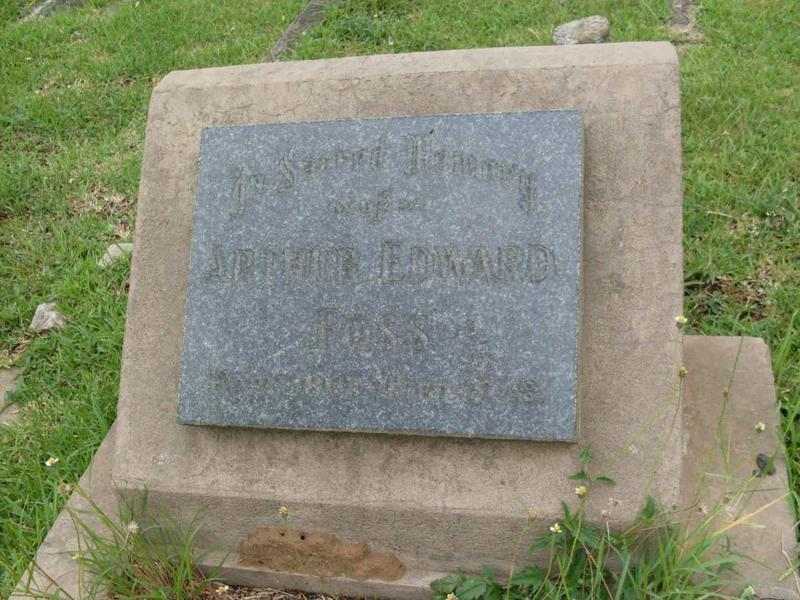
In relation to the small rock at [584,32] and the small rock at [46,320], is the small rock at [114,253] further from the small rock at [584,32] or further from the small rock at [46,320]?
the small rock at [584,32]

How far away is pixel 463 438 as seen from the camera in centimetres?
182

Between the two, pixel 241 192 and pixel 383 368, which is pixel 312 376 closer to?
pixel 383 368

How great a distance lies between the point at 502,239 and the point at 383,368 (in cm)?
38

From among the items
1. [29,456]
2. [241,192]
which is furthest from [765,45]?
[29,456]

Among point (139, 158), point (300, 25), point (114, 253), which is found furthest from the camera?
point (300, 25)

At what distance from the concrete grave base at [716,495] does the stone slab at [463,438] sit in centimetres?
4

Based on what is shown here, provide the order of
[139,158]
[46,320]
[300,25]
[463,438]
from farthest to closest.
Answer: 1. [300,25]
2. [139,158]
3. [46,320]
4. [463,438]

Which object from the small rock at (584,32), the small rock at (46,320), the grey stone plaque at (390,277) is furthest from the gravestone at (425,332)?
the small rock at (584,32)

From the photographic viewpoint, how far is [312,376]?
1.87 metres

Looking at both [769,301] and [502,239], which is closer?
[502,239]

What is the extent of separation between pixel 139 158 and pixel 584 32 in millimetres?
2078

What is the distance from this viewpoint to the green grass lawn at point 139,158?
2553 millimetres

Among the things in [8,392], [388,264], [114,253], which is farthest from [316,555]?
[114,253]

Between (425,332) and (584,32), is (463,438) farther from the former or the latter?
(584,32)
